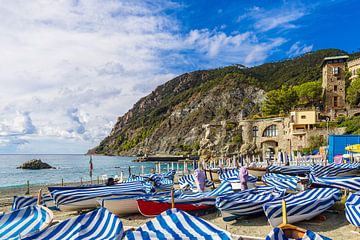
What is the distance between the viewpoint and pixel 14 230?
7.68 meters

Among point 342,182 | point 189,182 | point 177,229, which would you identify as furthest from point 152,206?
point 342,182

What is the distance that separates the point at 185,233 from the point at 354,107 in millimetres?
59409

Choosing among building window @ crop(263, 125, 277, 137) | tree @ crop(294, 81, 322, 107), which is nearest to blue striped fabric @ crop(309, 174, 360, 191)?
building window @ crop(263, 125, 277, 137)

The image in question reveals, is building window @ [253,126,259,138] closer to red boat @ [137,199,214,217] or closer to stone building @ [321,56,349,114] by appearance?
stone building @ [321,56,349,114]

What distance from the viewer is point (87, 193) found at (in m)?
12.9

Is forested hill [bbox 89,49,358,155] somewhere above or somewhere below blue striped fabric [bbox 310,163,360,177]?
above

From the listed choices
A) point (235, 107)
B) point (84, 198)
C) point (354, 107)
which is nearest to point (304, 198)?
point (84, 198)

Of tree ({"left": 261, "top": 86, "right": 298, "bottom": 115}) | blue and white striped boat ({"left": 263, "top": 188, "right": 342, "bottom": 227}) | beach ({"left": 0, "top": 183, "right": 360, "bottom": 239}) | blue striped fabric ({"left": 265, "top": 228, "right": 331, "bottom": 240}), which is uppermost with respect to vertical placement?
tree ({"left": 261, "top": 86, "right": 298, "bottom": 115})

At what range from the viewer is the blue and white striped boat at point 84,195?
12.4 meters

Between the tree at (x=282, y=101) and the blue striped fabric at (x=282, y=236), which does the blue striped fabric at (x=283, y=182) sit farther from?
the tree at (x=282, y=101)

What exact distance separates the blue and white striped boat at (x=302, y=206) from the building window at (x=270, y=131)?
159 feet

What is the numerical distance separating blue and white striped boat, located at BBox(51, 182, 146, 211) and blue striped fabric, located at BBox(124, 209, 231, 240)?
640 centimetres

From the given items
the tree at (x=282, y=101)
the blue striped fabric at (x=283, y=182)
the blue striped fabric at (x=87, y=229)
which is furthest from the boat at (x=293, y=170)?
the tree at (x=282, y=101)

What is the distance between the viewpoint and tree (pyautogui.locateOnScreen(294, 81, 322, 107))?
64.8 m
